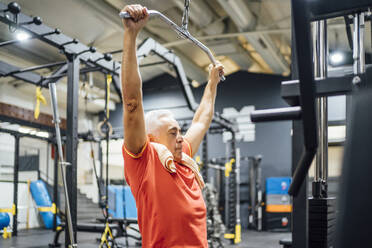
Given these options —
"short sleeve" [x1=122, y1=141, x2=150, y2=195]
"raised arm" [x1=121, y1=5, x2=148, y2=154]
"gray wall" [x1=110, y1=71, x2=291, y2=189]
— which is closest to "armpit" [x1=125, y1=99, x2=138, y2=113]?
"raised arm" [x1=121, y1=5, x2=148, y2=154]

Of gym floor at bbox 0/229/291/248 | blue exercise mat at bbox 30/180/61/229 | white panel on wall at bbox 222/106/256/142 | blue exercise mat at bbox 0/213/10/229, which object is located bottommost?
gym floor at bbox 0/229/291/248

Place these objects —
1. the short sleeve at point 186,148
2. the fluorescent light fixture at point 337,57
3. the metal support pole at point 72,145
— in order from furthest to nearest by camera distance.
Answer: the fluorescent light fixture at point 337,57, the metal support pole at point 72,145, the short sleeve at point 186,148

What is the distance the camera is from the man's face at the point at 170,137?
1614mm

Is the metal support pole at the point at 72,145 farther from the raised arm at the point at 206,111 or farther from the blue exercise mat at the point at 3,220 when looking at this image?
the raised arm at the point at 206,111

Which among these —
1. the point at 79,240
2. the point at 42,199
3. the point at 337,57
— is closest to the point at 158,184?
the point at 79,240

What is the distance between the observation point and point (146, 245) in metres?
1.49

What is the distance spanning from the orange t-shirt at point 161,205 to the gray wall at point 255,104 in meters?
9.01

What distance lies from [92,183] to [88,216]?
1536mm

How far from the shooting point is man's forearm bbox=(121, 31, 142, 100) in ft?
4.19

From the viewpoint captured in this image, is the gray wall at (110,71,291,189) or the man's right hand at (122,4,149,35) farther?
the gray wall at (110,71,291,189)

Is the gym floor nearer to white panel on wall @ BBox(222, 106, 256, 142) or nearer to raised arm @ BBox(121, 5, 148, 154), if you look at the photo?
white panel on wall @ BBox(222, 106, 256, 142)

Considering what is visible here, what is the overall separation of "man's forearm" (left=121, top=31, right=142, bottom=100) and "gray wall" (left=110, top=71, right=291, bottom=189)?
360 inches

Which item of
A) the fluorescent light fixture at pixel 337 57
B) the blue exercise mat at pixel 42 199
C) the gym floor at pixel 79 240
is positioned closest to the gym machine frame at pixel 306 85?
the gym floor at pixel 79 240

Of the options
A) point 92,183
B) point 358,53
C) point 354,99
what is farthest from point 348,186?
point 92,183
